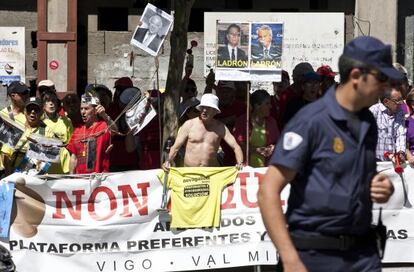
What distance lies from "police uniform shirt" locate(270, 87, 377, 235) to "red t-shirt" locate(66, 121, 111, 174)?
5.51 metres

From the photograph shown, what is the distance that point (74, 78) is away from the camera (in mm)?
15977

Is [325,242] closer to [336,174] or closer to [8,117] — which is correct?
[336,174]

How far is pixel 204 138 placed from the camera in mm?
9422

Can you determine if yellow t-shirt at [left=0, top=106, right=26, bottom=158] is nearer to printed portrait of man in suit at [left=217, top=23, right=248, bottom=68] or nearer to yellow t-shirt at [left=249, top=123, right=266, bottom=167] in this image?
printed portrait of man in suit at [left=217, top=23, right=248, bottom=68]

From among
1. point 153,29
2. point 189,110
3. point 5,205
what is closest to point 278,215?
point 5,205

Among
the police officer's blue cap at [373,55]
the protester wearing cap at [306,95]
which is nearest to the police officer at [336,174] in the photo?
the police officer's blue cap at [373,55]

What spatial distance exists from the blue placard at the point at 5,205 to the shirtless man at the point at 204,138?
1.65 m

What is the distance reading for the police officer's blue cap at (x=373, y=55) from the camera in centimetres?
401

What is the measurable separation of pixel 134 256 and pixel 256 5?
8.60 m

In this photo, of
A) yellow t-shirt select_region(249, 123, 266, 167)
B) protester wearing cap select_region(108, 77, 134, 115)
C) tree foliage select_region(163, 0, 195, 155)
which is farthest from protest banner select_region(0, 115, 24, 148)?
yellow t-shirt select_region(249, 123, 266, 167)

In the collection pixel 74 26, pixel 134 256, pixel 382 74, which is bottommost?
pixel 134 256

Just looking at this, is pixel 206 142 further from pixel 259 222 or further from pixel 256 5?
pixel 256 5

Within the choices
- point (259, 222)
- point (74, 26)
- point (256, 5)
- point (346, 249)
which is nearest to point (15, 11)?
point (74, 26)

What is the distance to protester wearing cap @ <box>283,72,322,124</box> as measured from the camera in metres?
10.3
